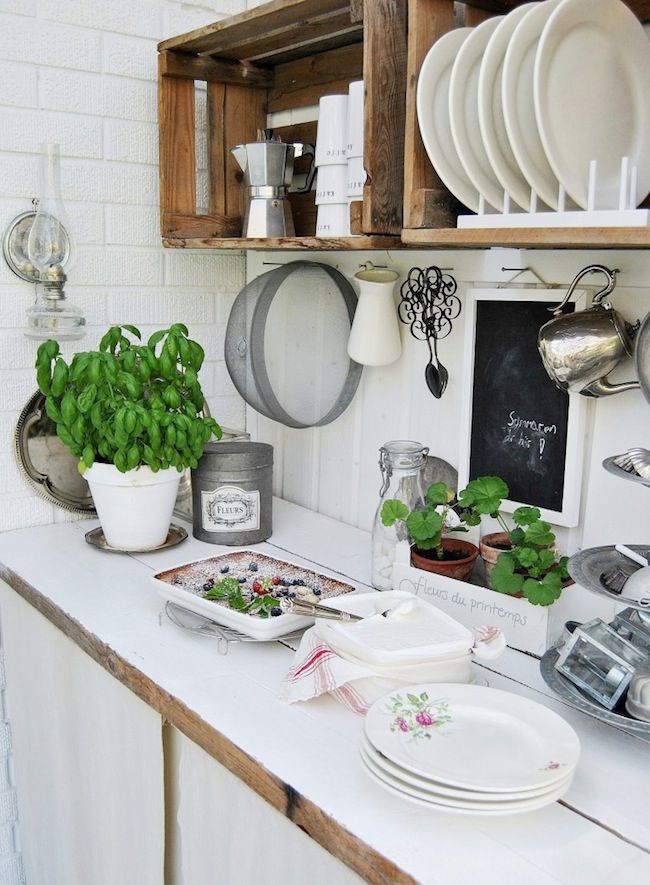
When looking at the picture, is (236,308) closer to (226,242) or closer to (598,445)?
(226,242)

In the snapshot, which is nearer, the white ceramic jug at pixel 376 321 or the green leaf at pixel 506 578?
the green leaf at pixel 506 578

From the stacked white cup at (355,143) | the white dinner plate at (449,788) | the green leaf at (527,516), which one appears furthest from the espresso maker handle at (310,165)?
the white dinner plate at (449,788)

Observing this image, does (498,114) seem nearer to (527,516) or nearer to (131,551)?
(527,516)

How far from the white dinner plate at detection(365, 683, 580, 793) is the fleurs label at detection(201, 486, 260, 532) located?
694 mm

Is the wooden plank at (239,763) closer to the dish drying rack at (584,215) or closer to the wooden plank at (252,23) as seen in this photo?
the dish drying rack at (584,215)

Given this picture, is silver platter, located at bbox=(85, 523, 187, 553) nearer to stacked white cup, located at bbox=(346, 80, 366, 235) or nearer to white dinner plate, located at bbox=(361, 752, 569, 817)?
stacked white cup, located at bbox=(346, 80, 366, 235)

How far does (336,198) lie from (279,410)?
525mm

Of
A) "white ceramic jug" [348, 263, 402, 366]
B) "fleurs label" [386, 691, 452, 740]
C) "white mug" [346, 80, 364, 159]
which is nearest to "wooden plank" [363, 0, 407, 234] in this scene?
"white mug" [346, 80, 364, 159]

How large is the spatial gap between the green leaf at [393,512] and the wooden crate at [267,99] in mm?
383

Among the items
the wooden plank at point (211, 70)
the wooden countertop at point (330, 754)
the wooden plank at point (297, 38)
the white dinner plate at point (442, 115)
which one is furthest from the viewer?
the wooden plank at point (211, 70)

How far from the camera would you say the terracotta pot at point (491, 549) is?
1314 mm

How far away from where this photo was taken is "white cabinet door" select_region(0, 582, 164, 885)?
127cm

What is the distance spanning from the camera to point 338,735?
1048 millimetres

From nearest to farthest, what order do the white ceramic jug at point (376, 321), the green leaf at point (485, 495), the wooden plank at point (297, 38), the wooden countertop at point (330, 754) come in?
the wooden countertop at point (330, 754) < the green leaf at point (485, 495) < the wooden plank at point (297, 38) < the white ceramic jug at point (376, 321)
